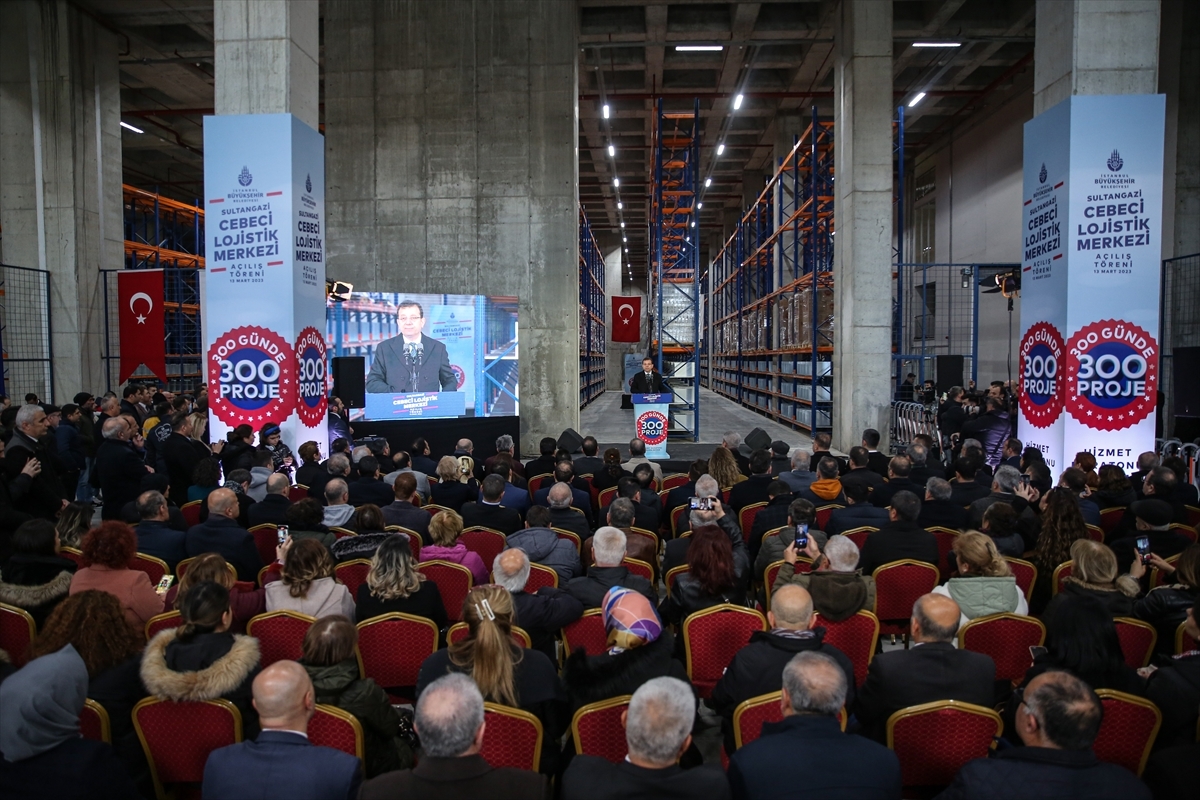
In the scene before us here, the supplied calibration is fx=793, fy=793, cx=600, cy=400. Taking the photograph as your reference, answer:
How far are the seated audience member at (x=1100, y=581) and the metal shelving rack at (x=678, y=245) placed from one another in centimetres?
965

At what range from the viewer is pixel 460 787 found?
191cm

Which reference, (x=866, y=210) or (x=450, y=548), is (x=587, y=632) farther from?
(x=866, y=210)

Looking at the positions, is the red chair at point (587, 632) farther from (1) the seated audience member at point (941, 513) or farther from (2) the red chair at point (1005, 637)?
(1) the seated audience member at point (941, 513)

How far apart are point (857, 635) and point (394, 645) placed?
6.52ft

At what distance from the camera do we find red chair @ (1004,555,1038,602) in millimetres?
4105

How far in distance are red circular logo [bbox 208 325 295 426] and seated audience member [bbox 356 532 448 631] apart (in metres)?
5.01

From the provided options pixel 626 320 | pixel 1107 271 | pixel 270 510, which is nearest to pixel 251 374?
pixel 270 510

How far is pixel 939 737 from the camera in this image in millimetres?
2506

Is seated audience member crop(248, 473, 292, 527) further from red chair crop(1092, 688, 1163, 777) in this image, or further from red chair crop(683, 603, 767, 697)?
red chair crop(1092, 688, 1163, 777)

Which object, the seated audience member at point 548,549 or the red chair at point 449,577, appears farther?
the seated audience member at point 548,549

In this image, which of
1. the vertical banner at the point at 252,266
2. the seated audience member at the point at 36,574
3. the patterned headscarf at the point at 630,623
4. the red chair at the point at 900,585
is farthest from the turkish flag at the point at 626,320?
the patterned headscarf at the point at 630,623

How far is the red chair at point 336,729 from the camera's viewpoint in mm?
2400

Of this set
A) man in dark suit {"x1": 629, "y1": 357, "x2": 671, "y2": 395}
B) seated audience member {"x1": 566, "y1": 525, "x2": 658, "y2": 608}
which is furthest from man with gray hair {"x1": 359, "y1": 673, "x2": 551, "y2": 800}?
man in dark suit {"x1": 629, "y1": 357, "x2": 671, "y2": 395}

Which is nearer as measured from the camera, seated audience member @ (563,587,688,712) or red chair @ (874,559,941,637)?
seated audience member @ (563,587,688,712)
